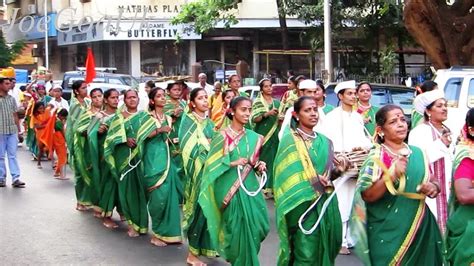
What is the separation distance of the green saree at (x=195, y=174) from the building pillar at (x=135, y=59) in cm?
2541

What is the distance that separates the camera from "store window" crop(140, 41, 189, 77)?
33.2 metres

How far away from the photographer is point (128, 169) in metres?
8.72

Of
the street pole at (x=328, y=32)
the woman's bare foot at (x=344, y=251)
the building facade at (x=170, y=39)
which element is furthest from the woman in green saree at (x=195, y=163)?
the building facade at (x=170, y=39)

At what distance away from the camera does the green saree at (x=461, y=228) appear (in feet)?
14.6

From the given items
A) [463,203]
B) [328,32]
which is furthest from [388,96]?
[463,203]

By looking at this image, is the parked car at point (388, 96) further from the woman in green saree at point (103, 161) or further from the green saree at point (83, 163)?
the woman in green saree at point (103, 161)

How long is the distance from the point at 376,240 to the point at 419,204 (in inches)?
13.2

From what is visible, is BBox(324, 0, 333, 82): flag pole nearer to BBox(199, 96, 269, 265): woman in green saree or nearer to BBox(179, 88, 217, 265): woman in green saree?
BBox(179, 88, 217, 265): woman in green saree

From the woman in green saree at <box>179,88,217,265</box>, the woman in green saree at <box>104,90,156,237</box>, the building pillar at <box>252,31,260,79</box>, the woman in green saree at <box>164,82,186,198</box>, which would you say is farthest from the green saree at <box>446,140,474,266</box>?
the building pillar at <box>252,31,260,79</box>

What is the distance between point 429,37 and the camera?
13.8 m

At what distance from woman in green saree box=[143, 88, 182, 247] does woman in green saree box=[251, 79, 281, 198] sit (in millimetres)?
2897

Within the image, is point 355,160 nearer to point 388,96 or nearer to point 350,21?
point 388,96

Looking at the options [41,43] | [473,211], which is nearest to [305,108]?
[473,211]

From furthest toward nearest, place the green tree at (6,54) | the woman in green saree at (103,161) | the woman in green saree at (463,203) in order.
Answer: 1. the green tree at (6,54)
2. the woman in green saree at (103,161)
3. the woman in green saree at (463,203)
